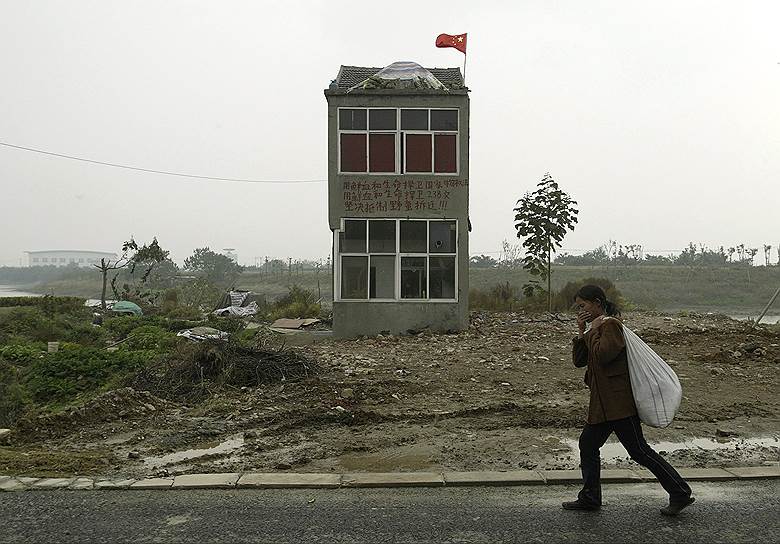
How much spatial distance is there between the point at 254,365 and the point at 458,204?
346 inches

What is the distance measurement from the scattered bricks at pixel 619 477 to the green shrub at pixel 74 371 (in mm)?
8518

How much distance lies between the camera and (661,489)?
5.59 meters

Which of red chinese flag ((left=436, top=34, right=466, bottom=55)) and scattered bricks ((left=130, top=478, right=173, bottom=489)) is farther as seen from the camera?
red chinese flag ((left=436, top=34, right=466, bottom=55))

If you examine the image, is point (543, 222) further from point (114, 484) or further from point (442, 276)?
point (114, 484)

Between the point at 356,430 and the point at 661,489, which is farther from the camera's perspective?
the point at 356,430

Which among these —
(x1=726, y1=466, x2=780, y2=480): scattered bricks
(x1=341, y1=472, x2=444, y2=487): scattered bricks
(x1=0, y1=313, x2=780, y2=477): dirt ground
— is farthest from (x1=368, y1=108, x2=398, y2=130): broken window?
(x1=726, y1=466, x2=780, y2=480): scattered bricks

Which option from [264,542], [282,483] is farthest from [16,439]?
[264,542]

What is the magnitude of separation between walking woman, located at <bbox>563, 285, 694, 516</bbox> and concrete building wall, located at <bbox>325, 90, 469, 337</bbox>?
41.8 ft

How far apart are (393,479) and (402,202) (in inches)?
502

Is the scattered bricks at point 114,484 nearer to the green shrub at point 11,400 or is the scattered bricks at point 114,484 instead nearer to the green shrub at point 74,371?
the green shrub at point 11,400

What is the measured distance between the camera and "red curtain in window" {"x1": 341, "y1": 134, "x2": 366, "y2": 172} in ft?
59.6

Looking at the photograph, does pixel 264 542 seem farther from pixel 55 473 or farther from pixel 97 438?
pixel 97 438

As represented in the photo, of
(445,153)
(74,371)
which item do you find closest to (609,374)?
(74,371)

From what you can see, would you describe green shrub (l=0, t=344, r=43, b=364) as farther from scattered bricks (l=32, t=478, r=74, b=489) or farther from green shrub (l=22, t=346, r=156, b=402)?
scattered bricks (l=32, t=478, r=74, b=489)
